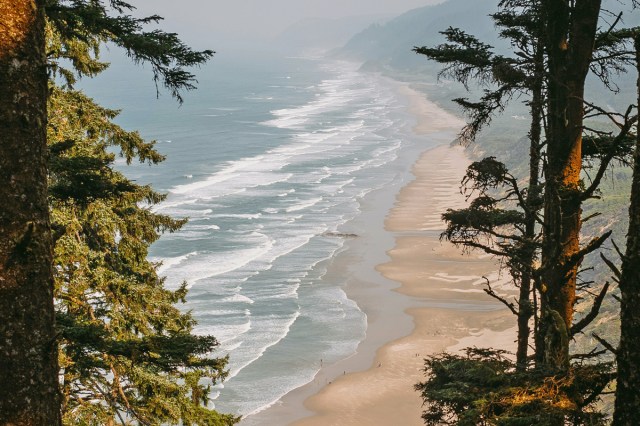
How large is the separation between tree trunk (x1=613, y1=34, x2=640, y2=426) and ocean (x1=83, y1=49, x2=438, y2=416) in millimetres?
21357

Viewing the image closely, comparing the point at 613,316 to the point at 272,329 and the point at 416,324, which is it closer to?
the point at 416,324

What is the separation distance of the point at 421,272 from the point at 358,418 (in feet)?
56.3

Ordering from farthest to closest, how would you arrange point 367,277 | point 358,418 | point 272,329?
point 367,277, point 272,329, point 358,418

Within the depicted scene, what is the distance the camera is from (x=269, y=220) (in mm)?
51219

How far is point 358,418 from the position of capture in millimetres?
24453

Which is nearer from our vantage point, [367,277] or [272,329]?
[272,329]

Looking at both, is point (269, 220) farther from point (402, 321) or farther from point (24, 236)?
point (24, 236)

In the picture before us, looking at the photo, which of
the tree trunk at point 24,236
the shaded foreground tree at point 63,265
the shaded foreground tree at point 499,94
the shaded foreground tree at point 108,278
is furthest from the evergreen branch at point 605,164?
the tree trunk at point 24,236

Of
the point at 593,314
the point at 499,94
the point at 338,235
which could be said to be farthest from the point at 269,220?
the point at 593,314

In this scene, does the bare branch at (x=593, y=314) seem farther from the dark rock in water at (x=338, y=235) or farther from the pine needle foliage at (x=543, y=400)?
the dark rock in water at (x=338, y=235)

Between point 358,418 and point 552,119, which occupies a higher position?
point 552,119

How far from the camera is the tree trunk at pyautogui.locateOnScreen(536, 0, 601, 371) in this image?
6.48m

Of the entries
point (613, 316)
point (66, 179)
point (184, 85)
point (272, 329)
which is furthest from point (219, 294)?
point (184, 85)

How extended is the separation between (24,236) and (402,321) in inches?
1219
